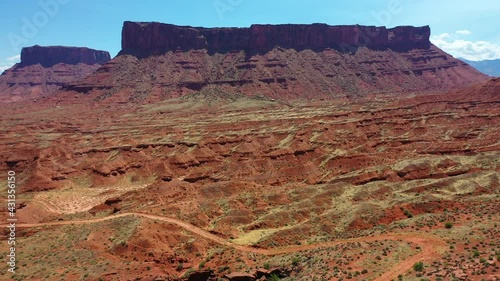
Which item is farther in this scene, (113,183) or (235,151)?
(235,151)

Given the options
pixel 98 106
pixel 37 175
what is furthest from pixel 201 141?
pixel 98 106

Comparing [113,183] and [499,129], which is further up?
[499,129]

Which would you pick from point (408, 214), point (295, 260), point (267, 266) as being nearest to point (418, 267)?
point (295, 260)

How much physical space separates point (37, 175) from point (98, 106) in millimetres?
107216

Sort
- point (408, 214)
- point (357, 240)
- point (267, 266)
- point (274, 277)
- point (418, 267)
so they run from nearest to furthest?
point (418, 267), point (274, 277), point (267, 266), point (357, 240), point (408, 214)

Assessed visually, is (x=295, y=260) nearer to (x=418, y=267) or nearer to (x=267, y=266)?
(x=267, y=266)

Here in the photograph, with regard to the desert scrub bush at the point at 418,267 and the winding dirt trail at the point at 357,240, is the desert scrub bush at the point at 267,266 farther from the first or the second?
the desert scrub bush at the point at 418,267

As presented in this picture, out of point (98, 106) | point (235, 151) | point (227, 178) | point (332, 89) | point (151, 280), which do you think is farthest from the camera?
point (332, 89)

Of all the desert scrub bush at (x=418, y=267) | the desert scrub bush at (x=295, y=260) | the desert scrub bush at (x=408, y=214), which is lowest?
the desert scrub bush at (x=295, y=260)

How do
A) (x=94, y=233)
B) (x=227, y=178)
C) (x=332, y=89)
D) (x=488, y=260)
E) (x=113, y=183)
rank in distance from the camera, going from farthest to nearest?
1. (x=332, y=89)
2. (x=113, y=183)
3. (x=227, y=178)
4. (x=94, y=233)
5. (x=488, y=260)

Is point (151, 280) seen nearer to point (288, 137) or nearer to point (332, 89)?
point (288, 137)

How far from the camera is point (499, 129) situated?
262 feet

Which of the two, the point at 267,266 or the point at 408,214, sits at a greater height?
the point at 408,214

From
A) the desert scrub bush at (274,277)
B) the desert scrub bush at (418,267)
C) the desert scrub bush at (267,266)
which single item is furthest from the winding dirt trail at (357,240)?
the desert scrub bush at (274,277)
